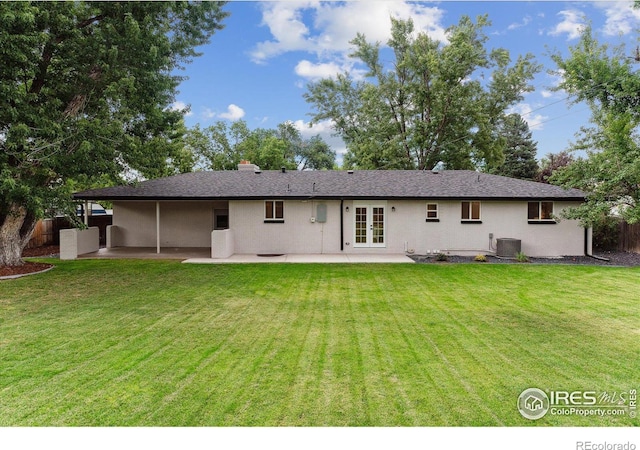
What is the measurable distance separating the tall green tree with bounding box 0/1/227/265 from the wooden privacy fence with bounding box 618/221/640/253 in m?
18.6

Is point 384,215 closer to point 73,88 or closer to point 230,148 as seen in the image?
point 73,88

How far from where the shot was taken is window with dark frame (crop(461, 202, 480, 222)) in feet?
48.3

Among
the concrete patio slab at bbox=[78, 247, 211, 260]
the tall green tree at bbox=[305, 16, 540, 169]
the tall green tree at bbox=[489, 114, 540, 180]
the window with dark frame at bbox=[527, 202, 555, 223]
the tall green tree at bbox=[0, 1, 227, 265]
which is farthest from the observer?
the tall green tree at bbox=[489, 114, 540, 180]

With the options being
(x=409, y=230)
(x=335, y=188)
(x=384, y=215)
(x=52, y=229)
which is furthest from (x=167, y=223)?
(x=409, y=230)

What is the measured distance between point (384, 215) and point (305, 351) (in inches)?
423

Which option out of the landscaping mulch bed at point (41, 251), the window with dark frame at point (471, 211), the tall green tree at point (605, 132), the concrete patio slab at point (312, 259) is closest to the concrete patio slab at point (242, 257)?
the concrete patio slab at point (312, 259)

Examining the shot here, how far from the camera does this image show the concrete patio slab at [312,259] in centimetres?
1273

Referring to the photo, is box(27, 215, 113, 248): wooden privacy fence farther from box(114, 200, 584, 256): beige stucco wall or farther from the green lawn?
the green lawn

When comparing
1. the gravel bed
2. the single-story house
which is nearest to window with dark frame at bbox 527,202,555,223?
the single-story house

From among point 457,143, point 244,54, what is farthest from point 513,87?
point 244,54

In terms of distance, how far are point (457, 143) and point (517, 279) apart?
19.2 meters

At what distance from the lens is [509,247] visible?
1387cm
